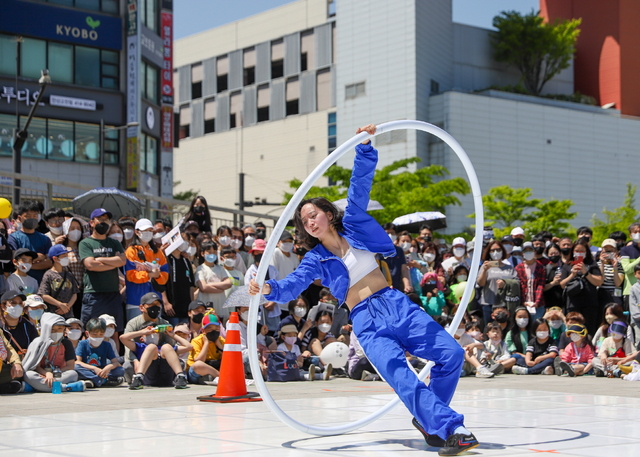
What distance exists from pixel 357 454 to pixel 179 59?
67.5m

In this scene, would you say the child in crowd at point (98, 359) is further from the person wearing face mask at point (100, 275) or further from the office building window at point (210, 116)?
the office building window at point (210, 116)

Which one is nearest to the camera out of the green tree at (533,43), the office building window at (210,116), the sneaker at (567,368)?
the sneaker at (567,368)

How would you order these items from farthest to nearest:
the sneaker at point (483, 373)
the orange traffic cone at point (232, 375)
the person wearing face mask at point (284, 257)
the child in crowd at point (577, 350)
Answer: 1. the person wearing face mask at point (284, 257)
2. the child in crowd at point (577, 350)
3. the sneaker at point (483, 373)
4. the orange traffic cone at point (232, 375)

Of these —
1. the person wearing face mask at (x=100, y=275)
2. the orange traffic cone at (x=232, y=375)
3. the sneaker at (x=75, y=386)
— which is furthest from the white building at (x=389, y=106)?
the orange traffic cone at (x=232, y=375)

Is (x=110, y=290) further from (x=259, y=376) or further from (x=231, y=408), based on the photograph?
(x=259, y=376)

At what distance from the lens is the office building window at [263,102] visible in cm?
6303

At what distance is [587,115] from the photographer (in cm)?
5547

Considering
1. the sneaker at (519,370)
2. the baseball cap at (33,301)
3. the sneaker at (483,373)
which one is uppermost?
the baseball cap at (33,301)

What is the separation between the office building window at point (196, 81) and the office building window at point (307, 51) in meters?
12.0

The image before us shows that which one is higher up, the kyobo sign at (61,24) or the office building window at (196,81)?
the office building window at (196,81)

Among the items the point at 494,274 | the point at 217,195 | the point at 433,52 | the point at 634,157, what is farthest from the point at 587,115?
the point at 494,274

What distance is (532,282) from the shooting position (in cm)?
1527

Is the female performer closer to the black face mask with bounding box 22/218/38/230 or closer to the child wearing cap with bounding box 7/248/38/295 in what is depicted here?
the child wearing cap with bounding box 7/248/38/295

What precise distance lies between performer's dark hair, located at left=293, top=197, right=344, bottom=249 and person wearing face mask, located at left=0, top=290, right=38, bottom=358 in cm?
579
